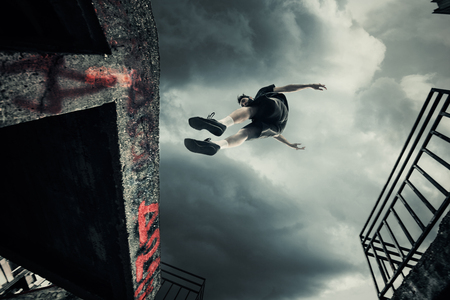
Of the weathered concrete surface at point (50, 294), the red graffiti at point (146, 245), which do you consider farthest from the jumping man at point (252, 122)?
the weathered concrete surface at point (50, 294)

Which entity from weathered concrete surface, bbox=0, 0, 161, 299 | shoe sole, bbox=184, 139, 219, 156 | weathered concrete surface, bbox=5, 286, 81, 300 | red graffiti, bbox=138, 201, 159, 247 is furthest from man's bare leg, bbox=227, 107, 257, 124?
weathered concrete surface, bbox=5, 286, 81, 300

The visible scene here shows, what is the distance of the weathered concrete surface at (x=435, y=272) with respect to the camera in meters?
1.44

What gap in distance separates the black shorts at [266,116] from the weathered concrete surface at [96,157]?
2096 mm

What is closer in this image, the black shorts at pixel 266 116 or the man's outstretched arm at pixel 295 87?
the black shorts at pixel 266 116

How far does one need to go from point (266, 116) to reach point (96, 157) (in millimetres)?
2619

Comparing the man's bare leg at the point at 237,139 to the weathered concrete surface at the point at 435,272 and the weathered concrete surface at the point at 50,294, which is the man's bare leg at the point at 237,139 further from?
the weathered concrete surface at the point at 50,294

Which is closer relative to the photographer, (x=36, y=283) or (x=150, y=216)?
(x=150, y=216)

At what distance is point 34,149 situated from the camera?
5.21 feet

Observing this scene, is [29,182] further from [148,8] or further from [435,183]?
[435,183]

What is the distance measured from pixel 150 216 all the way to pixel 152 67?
1331 mm

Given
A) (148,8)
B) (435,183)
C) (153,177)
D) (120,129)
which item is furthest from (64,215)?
(435,183)

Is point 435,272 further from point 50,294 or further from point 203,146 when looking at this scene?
point 50,294

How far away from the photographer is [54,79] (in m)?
0.81

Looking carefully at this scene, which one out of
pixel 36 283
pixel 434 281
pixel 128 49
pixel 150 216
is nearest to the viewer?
pixel 128 49
